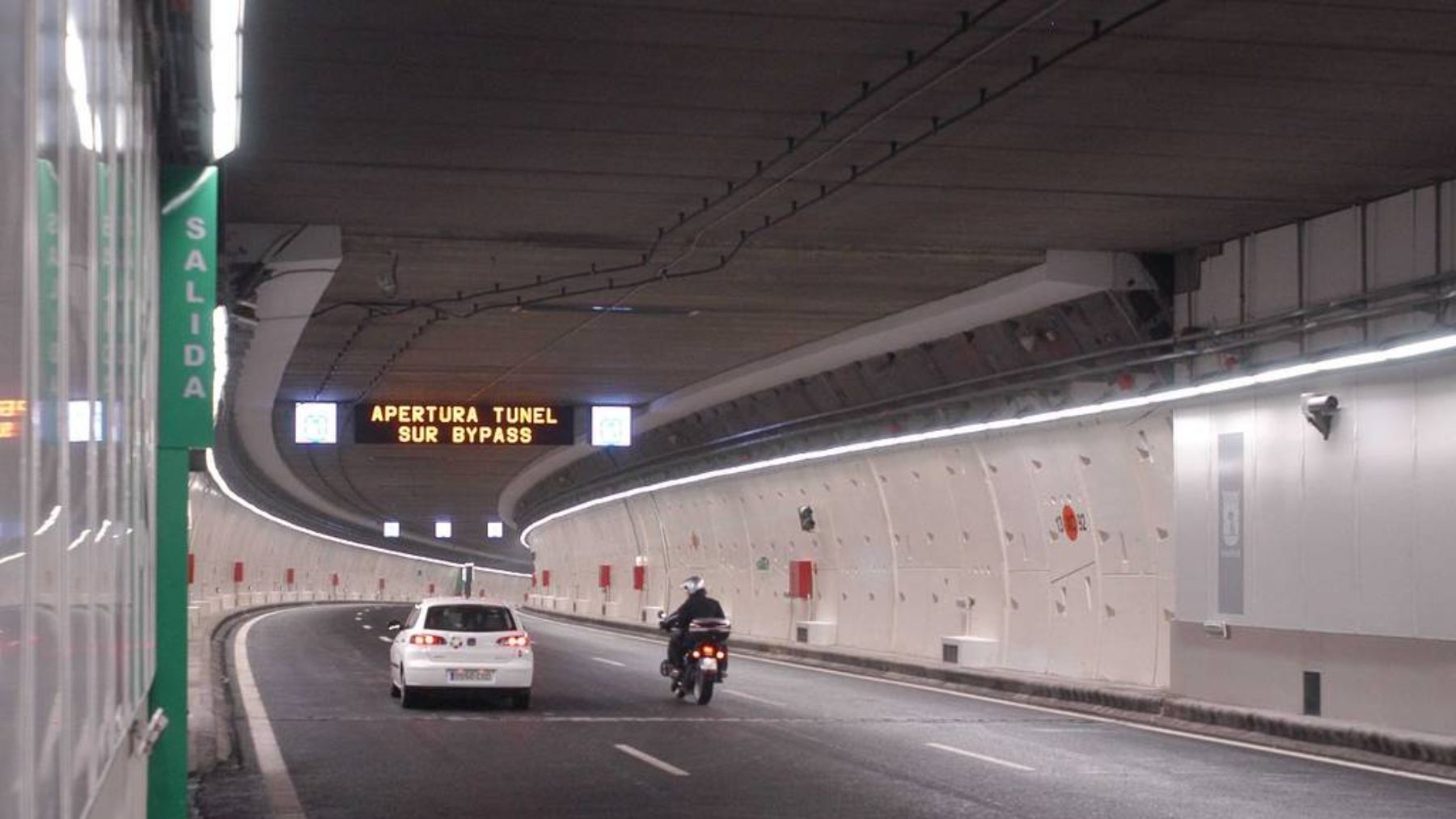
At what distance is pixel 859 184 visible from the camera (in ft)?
59.4

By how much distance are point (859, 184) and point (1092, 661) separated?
1124cm

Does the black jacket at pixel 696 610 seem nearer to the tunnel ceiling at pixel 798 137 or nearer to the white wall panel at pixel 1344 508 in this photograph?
the tunnel ceiling at pixel 798 137

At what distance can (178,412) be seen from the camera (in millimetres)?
11438

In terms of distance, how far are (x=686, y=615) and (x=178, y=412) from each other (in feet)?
52.4

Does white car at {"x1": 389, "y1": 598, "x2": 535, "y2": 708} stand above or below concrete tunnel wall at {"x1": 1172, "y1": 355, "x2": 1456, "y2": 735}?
below

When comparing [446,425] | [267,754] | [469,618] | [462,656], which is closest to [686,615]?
[469,618]

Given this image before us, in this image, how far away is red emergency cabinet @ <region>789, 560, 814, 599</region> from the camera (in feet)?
130

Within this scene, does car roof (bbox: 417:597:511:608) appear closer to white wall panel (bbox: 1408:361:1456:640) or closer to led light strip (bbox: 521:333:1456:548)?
led light strip (bbox: 521:333:1456:548)

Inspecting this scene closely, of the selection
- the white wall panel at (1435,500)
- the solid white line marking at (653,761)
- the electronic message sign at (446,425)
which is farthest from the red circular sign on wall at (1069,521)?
the solid white line marking at (653,761)

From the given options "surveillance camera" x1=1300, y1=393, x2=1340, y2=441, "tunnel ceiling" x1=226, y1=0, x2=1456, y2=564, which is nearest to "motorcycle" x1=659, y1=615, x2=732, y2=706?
"tunnel ceiling" x1=226, y1=0, x2=1456, y2=564

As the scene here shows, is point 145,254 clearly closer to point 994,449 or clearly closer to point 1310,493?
point 1310,493

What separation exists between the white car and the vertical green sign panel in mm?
12892

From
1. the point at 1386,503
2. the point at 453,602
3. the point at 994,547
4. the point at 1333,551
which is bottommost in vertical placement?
the point at 453,602

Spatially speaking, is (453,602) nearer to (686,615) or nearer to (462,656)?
(462,656)
